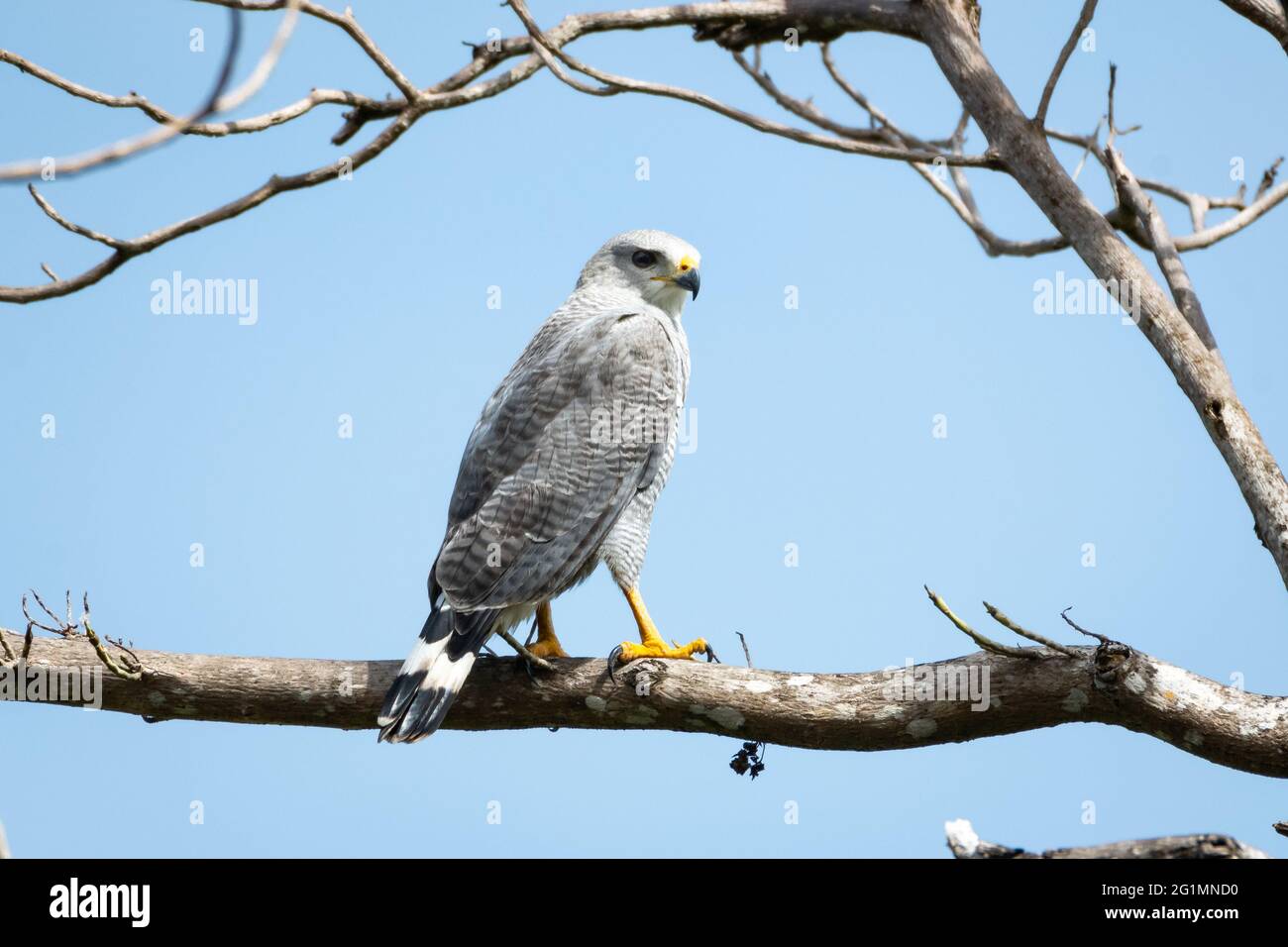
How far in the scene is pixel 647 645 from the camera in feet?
18.6

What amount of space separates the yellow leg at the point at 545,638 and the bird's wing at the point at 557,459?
17.8 inches

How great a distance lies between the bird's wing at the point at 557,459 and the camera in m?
5.71

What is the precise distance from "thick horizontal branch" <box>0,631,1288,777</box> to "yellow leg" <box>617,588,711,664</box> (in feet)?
0.38

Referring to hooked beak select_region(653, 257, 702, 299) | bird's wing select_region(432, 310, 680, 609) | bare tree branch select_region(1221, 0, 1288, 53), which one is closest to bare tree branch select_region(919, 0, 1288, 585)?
bare tree branch select_region(1221, 0, 1288, 53)

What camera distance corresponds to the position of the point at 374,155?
6551mm

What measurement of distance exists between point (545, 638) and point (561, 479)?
810 millimetres

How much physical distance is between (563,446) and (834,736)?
198 cm

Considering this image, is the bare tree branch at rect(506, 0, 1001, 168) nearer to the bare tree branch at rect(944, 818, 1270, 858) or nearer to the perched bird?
the perched bird

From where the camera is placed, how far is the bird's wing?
5.71 m
